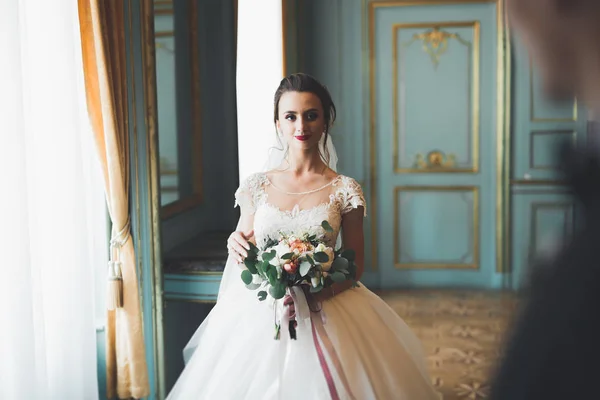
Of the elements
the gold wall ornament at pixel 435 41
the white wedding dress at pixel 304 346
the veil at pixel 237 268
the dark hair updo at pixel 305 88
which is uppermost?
the gold wall ornament at pixel 435 41

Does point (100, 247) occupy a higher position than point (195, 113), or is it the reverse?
point (195, 113)

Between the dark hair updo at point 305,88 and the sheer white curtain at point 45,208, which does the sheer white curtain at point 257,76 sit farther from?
the sheer white curtain at point 45,208

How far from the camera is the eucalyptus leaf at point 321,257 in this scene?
2.55 m

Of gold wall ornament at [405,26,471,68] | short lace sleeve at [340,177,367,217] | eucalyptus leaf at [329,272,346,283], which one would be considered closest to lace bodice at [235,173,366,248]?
short lace sleeve at [340,177,367,217]

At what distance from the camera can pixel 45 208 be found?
117 inches

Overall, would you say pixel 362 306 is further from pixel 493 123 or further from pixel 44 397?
pixel 493 123

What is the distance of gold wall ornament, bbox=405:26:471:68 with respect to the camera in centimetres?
614

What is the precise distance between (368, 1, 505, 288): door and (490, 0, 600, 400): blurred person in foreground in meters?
5.75

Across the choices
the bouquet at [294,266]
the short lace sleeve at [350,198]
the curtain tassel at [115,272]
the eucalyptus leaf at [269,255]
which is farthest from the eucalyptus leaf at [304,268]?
the curtain tassel at [115,272]

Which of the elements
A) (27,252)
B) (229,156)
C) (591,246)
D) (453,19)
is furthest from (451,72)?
(591,246)

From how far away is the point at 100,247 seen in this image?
343cm

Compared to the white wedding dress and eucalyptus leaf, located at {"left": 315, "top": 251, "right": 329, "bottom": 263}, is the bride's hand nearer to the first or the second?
the white wedding dress

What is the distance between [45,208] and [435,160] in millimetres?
4025

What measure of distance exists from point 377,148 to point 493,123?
104 cm
